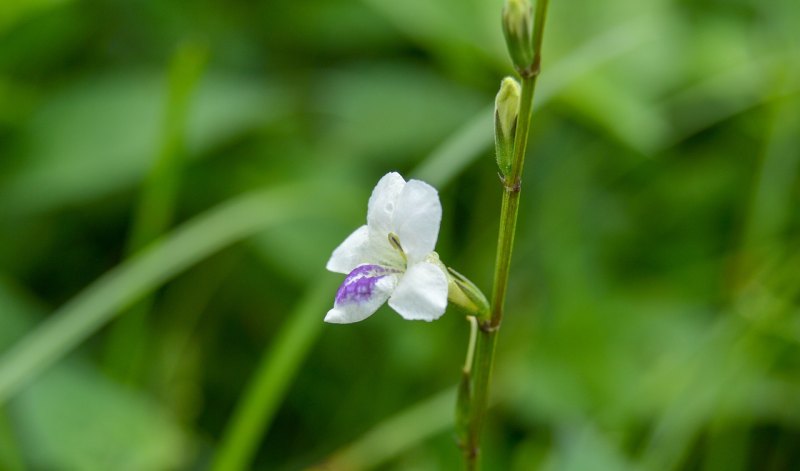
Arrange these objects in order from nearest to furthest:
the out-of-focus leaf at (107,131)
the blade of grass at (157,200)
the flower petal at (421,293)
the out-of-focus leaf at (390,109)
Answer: the flower petal at (421,293)
the blade of grass at (157,200)
the out-of-focus leaf at (107,131)
the out-of-focus leaf at (390,109)

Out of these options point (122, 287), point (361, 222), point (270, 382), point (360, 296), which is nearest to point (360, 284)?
point (360, 296)

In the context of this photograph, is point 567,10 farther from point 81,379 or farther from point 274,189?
point 81,379

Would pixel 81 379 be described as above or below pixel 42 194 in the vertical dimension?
below

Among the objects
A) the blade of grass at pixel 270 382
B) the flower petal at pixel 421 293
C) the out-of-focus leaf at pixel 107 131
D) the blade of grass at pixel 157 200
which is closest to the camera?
the flower petal at pixel 421 293

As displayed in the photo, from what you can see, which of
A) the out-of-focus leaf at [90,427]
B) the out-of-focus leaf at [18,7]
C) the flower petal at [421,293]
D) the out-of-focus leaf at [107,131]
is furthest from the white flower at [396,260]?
the out-of-focus leaf at [18,7]

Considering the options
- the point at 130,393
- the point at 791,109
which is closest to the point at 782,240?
the point at 791,109

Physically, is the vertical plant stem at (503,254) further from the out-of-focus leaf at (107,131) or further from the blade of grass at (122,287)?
the out-of-focus leaf at (107,131)

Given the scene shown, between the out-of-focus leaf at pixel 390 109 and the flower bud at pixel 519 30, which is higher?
the out-of-focus leaf at pixel 390 109

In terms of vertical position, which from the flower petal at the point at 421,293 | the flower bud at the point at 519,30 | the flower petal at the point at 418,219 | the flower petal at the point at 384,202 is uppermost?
the flower bud at the point at 519,30
